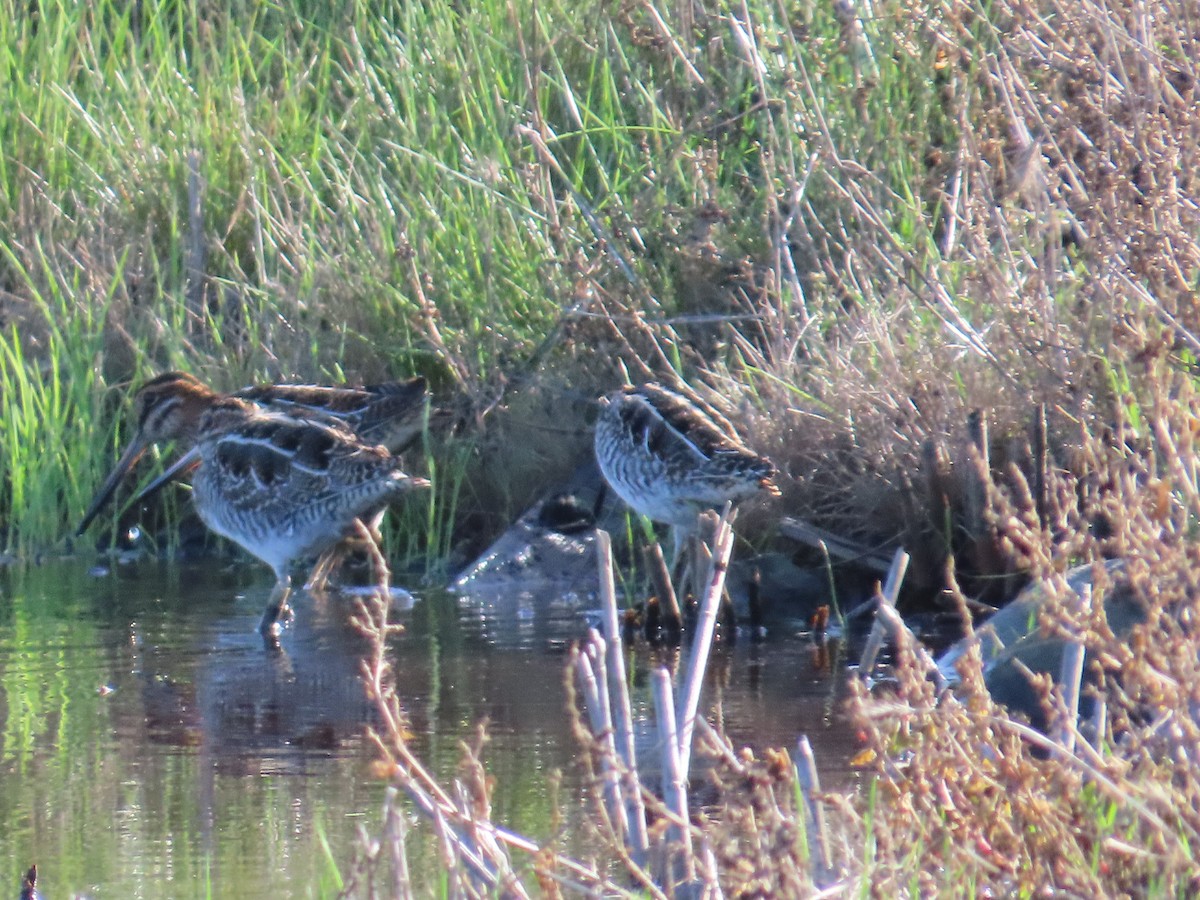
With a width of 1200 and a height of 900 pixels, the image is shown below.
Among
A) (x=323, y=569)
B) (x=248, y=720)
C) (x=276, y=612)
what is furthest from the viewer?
(x=323, y=569)

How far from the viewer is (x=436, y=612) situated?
663 cm

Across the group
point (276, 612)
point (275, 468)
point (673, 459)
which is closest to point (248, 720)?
point (276, 612)

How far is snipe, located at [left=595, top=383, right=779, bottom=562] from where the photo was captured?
6.07 meters

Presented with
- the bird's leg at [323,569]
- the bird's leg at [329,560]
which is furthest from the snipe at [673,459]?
the bird's leg at [323,569]

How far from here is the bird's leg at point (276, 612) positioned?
21.0 feet

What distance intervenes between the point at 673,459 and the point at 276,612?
Answer: 132cm

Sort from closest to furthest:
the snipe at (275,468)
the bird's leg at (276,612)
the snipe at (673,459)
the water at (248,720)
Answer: the water at (248,720), the snipe at (673,459), the bird's leg at (276,612), the snipe at (275,468)

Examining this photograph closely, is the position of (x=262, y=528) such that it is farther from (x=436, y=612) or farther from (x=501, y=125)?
(x=501, y=125)

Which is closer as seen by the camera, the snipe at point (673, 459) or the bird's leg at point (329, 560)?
the snipe at point (673, 459)

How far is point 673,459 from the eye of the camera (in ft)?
20.5

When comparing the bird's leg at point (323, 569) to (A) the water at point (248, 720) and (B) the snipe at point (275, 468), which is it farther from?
(A) the water at point (248, 720)

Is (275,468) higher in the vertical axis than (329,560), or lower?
higher

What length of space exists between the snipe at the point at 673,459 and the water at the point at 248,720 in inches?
17.8

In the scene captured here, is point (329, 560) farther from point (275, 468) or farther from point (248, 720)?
point (248, 720)
